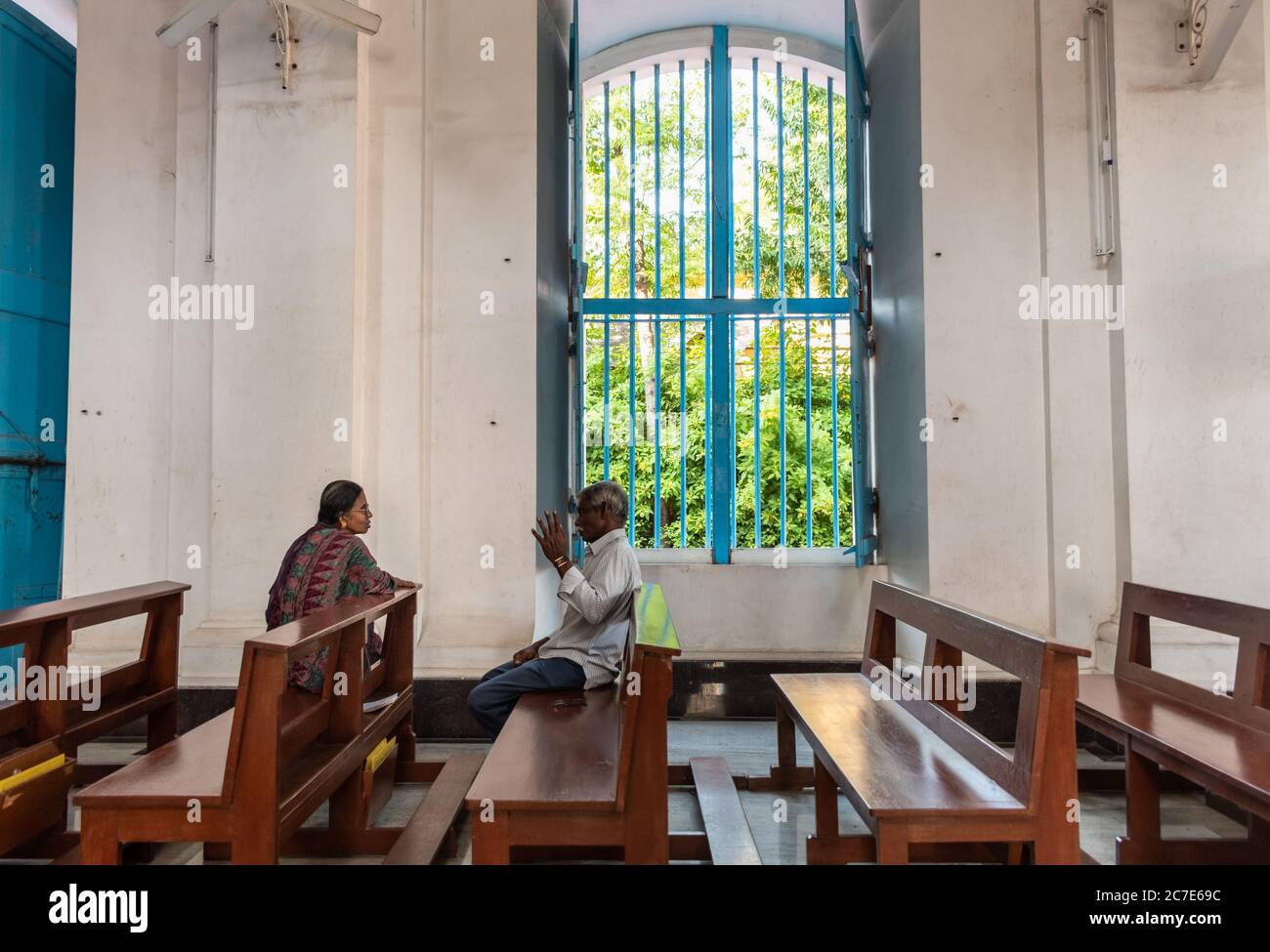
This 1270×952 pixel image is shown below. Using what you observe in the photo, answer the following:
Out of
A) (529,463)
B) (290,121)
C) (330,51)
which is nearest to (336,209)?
(290,121)

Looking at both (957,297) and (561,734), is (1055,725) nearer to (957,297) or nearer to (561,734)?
(561,734)

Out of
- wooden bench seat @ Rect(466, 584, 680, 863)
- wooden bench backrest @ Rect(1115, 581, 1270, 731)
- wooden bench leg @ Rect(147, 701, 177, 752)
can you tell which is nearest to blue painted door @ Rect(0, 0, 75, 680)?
wooden bench leg @ Rect(147, 701, 177, 752)

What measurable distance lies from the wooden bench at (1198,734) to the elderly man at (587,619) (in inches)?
67.9

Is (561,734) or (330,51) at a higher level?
(330,51)

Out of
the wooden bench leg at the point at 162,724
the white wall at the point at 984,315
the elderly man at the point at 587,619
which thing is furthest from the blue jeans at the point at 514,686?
the white wall at the point at 984,315

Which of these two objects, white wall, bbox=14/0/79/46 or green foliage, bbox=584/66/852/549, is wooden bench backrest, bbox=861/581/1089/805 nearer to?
green foliage, bbox=584/66/852/549

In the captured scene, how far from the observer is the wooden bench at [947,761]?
2113 millimetres

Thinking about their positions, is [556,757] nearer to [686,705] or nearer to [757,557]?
[686,705]

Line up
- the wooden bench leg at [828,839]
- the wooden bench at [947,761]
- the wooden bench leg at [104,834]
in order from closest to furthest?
the wooden bench at [947,761] < the wooden bench leg at [104,834] < the wooden bench leg at [828,839]

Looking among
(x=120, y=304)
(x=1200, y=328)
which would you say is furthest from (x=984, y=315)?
(x=120, y=304)

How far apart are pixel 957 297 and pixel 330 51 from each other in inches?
139

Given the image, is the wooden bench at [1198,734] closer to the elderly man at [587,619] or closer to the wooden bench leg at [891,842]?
the wooden bench leg at [891,842]
